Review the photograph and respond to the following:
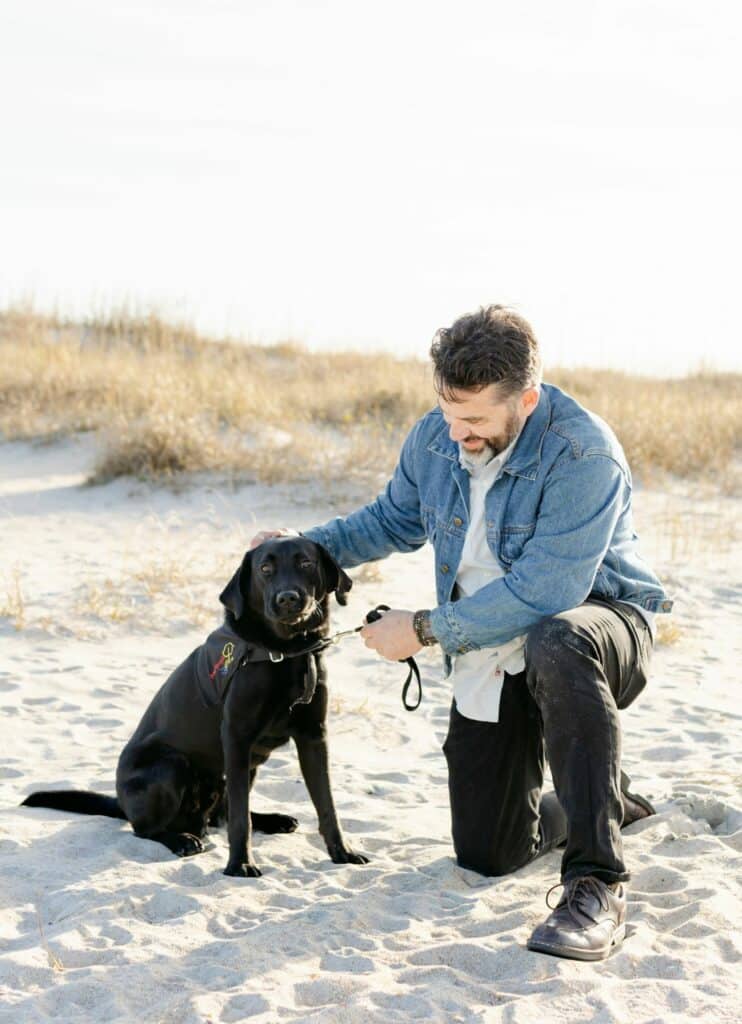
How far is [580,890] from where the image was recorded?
317 centimetres

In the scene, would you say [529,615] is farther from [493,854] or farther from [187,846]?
[187,846]

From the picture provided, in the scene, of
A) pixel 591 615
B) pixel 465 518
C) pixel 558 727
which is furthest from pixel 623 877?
pixel 465 518

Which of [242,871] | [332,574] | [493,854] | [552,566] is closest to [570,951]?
[493,854]

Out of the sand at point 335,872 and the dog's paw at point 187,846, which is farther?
the dog's paw at point 187,846

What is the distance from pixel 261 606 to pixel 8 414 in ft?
25.2

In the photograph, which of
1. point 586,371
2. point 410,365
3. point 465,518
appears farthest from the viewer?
point 586,371

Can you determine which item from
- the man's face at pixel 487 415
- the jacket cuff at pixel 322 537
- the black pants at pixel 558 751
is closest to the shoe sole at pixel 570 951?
the black pants at pixel 558 751

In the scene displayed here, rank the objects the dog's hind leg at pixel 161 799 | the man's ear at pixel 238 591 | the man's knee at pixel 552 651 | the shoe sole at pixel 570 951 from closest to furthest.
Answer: the shoe sole at pixel 570 951
the man's knee at pixel 552 651
the man's ear at pixel 238 591
the dog's hind leg at pixel 161 799

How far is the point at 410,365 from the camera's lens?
14430mm

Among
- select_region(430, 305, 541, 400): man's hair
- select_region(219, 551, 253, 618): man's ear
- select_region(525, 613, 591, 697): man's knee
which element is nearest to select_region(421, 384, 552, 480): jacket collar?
select_region(430, 305, 541, 400): man's hair

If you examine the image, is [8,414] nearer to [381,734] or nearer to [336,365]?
[336,365]

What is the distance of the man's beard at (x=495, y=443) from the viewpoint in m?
3.56

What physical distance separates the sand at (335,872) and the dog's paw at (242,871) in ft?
0.12

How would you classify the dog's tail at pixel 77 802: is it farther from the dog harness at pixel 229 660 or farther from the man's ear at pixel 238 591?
the man's ear at pixel 238 591
